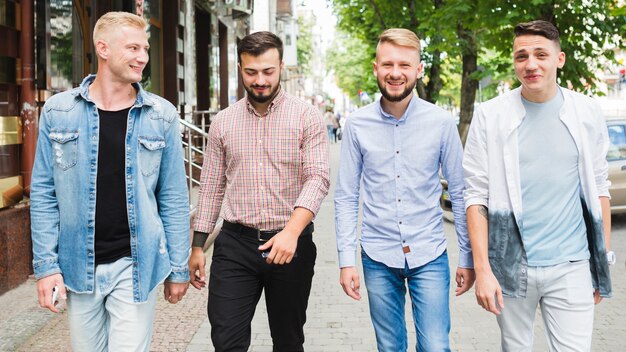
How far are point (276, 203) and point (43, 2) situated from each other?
17.1 ft

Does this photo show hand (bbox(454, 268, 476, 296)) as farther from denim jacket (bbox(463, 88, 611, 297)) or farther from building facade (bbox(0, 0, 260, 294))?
building facade (bbox(0, 0, 260, 294))

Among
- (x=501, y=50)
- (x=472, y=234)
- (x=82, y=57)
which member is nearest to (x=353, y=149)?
(x=472, y=234)

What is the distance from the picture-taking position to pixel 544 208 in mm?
3197

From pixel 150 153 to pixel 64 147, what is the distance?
0.34 metres

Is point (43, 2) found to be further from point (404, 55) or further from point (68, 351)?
point (404, 55)

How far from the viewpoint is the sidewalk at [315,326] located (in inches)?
215

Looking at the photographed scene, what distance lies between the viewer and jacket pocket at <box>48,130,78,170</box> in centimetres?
307

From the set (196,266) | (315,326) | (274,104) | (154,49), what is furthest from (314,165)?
(154,49)

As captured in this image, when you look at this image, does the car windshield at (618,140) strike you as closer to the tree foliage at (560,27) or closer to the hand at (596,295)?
the tree foliage at (560,27)

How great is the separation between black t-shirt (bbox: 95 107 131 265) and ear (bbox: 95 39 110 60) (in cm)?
28

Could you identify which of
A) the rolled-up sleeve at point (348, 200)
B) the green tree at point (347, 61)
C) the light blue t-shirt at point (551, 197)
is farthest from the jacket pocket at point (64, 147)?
the green tree at point (347, 61)

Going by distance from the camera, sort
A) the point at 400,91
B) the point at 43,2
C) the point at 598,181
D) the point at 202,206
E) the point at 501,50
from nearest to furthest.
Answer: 1. the point at 598,181
2. the point at 400,91
3. the point at 202,206
4. the point at 43,2
5. the point at 501,50

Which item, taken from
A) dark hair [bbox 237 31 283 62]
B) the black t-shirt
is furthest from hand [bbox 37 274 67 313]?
dark hair [bbox 237 31 283 62]

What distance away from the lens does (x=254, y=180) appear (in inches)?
145
